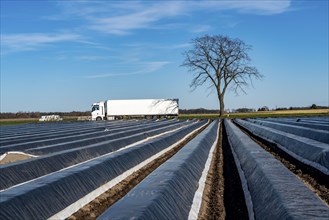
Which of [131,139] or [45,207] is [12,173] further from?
[131,139]

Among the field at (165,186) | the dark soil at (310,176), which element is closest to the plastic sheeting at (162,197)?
the field at (165,186)

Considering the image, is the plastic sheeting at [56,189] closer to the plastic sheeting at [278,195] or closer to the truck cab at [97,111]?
the plastic sheeting at [278,195]

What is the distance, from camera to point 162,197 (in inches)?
173

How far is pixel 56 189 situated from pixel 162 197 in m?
1.61

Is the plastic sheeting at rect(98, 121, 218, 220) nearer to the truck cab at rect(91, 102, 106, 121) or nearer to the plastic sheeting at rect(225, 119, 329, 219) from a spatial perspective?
the plastic sheeting at rect(225, 119, 329, 219)

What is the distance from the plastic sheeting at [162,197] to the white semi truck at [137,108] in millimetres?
41126

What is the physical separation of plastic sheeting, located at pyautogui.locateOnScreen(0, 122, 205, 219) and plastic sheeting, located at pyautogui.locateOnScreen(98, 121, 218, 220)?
39.1 inches

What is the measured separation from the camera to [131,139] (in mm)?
13539

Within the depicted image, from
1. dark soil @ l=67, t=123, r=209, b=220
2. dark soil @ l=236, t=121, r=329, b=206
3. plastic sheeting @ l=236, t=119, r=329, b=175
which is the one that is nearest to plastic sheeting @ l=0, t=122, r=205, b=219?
dark soil @ l=67, t=123, r=209, b=220

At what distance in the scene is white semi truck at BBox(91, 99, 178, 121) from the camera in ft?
157

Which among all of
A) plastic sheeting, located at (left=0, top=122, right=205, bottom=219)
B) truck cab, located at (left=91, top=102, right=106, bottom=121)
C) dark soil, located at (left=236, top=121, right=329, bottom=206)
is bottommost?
dark soil, located at (left=236, top=121, right=329, bottom=206)

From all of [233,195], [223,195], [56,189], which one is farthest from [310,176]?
[56,189]

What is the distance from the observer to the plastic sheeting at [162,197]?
382 cm

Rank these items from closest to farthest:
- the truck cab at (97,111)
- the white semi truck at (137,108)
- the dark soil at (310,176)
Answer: the dark soil at (310,176), the truck cab at (97,111), the white semi truck at (137,108)
